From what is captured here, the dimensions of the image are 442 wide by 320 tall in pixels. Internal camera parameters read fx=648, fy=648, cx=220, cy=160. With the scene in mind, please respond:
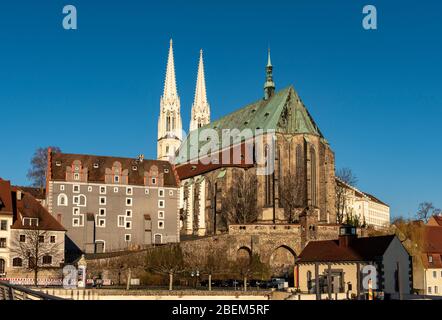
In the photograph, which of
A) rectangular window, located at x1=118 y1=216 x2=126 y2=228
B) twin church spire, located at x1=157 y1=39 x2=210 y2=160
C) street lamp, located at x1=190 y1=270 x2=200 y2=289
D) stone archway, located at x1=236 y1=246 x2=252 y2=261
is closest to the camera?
street lamp, located at x1=190 y1=270 x2=200 y2=289

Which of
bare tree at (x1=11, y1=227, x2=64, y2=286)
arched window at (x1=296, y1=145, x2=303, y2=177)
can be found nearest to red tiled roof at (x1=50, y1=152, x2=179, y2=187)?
bare tree at (x1=11, y1=227, x2=64, y2=286)

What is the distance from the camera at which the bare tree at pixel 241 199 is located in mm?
97062

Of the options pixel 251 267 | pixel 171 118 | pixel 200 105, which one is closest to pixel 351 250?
pixel 251 267

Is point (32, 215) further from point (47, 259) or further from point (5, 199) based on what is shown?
point (47, 259)

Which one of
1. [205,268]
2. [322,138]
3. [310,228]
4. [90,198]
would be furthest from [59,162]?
[322,138]

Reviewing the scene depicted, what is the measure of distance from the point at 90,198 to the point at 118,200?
149 inches

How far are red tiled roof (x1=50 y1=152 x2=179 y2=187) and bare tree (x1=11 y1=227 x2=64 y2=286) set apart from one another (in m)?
15.2

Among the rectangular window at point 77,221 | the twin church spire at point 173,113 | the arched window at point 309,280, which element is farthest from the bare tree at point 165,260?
the twin church spire at point 173,113

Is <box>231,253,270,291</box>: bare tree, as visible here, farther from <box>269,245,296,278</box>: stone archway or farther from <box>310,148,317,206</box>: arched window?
<box>310,148,317,206</box>: arched window

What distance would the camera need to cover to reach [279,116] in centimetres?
10281

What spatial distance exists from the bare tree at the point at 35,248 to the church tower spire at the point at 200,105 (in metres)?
93.1

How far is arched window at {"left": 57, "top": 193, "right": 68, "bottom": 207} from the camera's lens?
8269 cm

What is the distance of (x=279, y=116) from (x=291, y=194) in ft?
44.5
